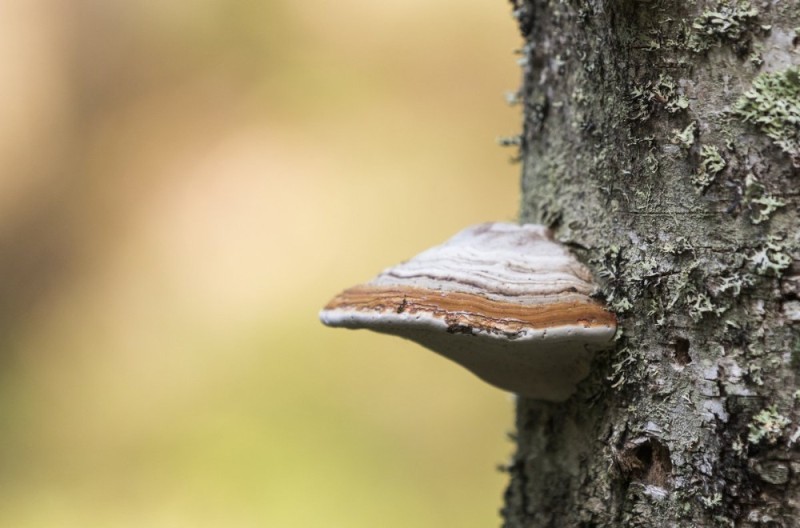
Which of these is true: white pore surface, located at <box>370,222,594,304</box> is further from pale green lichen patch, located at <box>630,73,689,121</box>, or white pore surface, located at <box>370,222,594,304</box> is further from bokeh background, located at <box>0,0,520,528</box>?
bokeh background, located at <box>0,0,520,528</box>

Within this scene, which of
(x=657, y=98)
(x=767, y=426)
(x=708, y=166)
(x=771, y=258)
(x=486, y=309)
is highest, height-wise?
(x=657, y=98)

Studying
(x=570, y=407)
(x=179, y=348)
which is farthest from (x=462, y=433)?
(x=570, y=407)

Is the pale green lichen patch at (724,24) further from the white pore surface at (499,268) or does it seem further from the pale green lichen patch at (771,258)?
the white pore surface at (499,268)

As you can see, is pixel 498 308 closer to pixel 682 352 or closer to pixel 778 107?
pixel 682 352

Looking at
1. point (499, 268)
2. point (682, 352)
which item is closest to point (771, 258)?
point (682, 352)

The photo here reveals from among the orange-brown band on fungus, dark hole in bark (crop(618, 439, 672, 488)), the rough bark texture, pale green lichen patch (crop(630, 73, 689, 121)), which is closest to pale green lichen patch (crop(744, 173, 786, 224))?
the rough bark texture

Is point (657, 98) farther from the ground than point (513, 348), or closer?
farther from the ground

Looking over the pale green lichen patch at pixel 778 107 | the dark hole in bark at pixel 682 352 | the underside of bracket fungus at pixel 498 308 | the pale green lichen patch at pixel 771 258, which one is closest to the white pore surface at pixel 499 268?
the underside of bracket fungus at pixel 498 308
